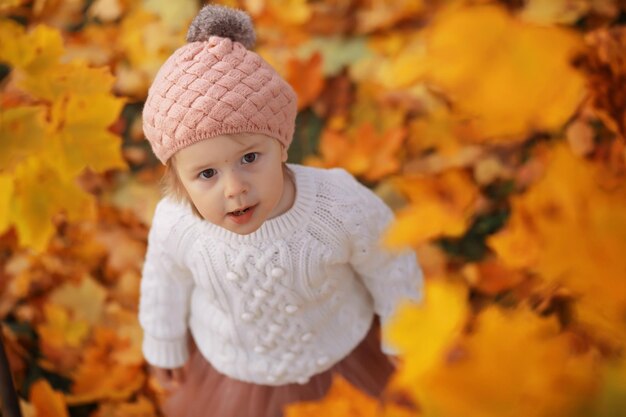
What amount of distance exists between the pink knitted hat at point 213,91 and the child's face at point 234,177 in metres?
0.01

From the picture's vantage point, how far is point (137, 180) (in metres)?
1.59

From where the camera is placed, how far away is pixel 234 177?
740mm

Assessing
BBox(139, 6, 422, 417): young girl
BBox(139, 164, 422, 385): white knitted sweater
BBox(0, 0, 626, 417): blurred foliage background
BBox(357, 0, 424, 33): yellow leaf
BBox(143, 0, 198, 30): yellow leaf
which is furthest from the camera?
BBox(357, 0, 424, 33): yellow leaf

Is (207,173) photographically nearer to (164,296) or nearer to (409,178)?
(164,296)

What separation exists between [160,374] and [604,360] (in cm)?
74

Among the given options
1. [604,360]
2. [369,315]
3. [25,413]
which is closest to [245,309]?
[369,315]

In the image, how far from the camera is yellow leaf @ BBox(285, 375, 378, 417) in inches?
39.2

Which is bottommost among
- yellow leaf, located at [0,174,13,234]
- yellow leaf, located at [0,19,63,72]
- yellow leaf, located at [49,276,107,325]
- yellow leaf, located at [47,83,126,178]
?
yellow leaf, located at [49,276,107,325]

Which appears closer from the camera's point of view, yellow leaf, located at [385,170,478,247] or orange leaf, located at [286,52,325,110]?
yellow leaf, located at [385,170,478,247]

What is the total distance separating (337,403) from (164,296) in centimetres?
29

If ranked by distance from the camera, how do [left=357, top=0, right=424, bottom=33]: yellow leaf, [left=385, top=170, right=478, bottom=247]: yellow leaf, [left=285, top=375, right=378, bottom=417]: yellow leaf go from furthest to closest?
[left=357, top=0, right=424, bottom=33]: yellow leaf < [left=385, top=170, right=478, bottom=247]: yellow leaf < [left=285, top=375, right=378, bottom=417]: yellow leaf

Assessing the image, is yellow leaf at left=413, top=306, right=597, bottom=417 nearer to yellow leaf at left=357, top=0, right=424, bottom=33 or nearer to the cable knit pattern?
the cable knit pattern

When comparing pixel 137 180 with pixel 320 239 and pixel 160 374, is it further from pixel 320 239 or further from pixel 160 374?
pixel 320 239

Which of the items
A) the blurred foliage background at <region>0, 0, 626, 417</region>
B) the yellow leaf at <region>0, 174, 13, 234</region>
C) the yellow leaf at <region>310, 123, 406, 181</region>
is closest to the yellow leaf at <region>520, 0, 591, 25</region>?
the blurred foliage background at <region>0, 0, 626, 417</region>
